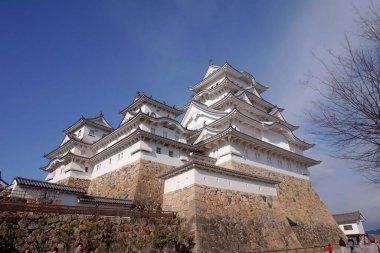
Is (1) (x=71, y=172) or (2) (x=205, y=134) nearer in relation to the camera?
(2) (x=205, y=134)

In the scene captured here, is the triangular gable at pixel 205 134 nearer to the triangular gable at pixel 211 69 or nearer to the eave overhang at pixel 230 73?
the eave overhang at pixel 230 73

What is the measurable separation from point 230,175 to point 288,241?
5.27m

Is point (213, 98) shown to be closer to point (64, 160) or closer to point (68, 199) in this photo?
point (64, 160)

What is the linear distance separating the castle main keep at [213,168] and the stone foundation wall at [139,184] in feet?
0.23

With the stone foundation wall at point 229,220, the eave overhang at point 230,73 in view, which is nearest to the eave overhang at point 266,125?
the stone foundation wall at point 229,220

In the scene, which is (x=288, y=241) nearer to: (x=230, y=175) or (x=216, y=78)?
(x=230, y=175)

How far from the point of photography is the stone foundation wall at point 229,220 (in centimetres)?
1215

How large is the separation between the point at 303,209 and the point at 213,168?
45.5ft

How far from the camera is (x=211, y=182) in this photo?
1405cm

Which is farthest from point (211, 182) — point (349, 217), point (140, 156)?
point (349, 217)

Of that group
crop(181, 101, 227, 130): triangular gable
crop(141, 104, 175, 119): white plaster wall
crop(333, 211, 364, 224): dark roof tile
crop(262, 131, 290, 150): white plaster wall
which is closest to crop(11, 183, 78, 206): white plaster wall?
crop(141, 104, 175, 119): white plaster wall

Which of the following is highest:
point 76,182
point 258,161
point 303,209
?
point 258,161

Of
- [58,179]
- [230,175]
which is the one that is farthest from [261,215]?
[58,179]

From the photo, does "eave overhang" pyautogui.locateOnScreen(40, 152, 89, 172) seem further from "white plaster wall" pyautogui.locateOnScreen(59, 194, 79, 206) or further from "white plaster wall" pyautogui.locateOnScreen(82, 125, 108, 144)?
"white plaster wall" pyautogui.locateOnScreen(59, 194, 79, 206)
